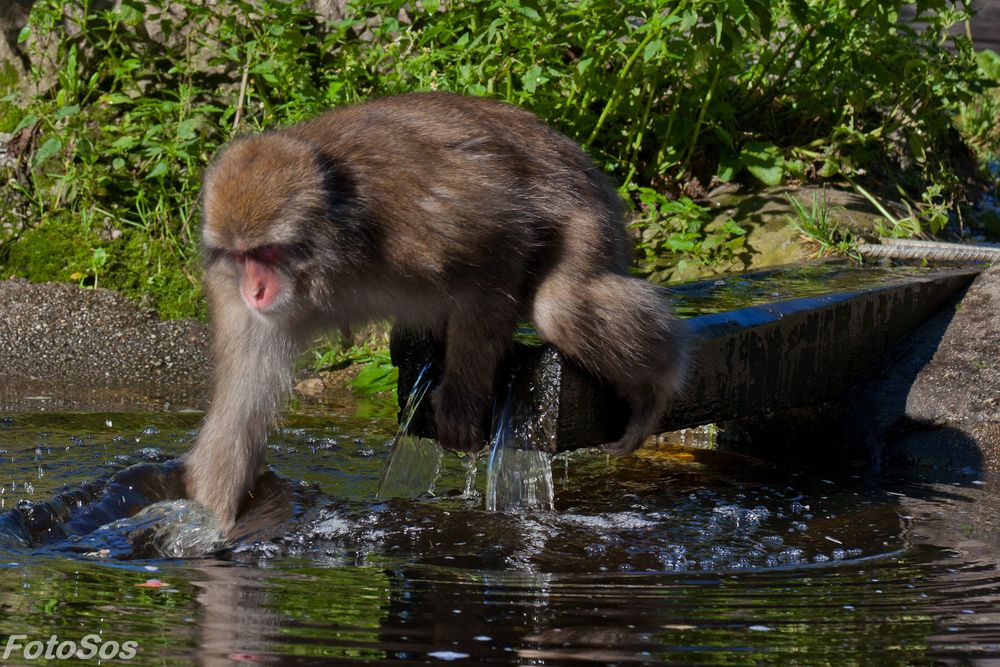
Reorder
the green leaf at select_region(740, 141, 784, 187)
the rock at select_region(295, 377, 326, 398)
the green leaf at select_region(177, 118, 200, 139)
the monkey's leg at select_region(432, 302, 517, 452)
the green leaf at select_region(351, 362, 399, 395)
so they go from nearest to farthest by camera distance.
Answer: the monkey's leg at select_region(432, 302, 517, 452)
the green leaf at select_region(351, 362, 399, 395)
the rock at select_region(295, 377, 326, 398)
the green leaf at select_region(177, 118, 200, 139)
the green leaf at select_region(740, 141, 784, 187)

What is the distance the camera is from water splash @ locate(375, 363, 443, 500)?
4.46 m

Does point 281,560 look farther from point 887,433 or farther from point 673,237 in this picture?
point 673,237

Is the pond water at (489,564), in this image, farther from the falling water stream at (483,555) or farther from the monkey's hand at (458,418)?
the monkey's hand at (458,418)

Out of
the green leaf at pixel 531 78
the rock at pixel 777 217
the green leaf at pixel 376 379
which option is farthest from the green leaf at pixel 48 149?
the rock at pixel 777 217

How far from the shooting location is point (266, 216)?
352 centimetres

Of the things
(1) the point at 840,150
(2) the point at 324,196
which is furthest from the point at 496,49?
(2) the point at 324,196

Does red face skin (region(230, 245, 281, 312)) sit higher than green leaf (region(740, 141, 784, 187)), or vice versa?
green leaf (region(740, 141, 784, 187))

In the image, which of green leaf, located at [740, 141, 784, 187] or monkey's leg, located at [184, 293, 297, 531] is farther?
green leaf, located at [740, 141, 784, 187]

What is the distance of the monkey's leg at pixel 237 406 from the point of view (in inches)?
154

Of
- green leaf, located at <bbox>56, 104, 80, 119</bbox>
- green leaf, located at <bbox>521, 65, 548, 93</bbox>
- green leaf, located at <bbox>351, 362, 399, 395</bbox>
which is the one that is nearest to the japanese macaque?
green leaf, located at <bbox>521, 65, 548, 93</bbox>

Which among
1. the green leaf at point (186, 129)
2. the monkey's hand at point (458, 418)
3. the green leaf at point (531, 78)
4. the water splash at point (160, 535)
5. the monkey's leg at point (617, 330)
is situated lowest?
the water splash at point (160, 535)

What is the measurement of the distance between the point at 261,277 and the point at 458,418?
2.44 ft

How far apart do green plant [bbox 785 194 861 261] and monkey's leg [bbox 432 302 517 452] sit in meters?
2.54

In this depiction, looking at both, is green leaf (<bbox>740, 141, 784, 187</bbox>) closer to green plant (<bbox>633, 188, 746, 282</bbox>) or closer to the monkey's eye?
green plant (<bbox>633, 188, 746, 282</bbox>)
